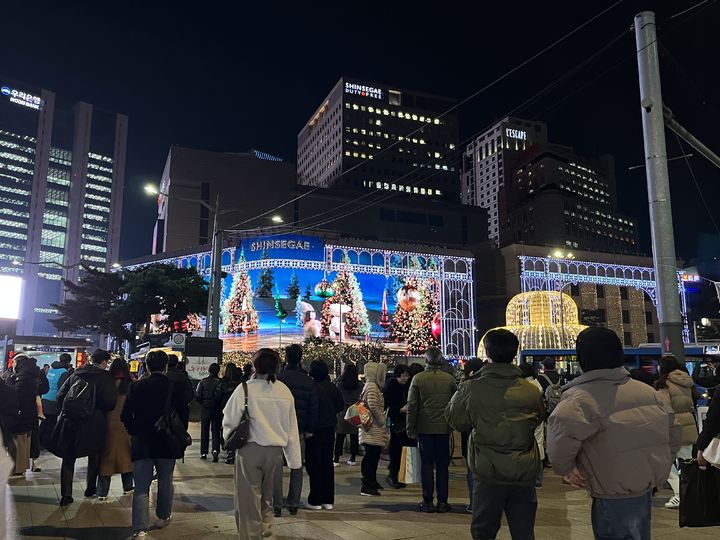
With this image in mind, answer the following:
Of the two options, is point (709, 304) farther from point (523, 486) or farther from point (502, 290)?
point (523, 486)

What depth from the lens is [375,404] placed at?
8180mm

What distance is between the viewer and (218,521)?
6.41 m

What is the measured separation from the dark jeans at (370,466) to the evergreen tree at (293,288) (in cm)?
3757

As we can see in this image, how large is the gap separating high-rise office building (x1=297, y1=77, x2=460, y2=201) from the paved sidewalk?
100 metres

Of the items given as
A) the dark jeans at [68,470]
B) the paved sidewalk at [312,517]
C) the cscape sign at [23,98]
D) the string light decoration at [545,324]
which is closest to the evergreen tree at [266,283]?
the string light decoration at [545,324]

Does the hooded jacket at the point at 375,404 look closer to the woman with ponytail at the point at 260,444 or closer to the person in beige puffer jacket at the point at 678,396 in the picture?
the woman with ponytail at the point at 260,444

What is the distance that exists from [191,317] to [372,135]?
7844cm

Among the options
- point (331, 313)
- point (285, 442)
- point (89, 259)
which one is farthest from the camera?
point (89, 259)

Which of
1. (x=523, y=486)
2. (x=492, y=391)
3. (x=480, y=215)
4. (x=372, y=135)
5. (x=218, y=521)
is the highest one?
(x=372, y=135)

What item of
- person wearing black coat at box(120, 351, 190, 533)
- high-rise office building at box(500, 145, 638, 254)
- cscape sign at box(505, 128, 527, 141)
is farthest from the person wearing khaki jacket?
cscape sign at box(505, 128, 527, 141)

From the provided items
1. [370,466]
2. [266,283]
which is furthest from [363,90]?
[370,466]

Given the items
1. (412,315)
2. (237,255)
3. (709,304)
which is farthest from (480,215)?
(237,255)

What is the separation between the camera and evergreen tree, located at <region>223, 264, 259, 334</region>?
45.0 metres

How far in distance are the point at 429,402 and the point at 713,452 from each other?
315cm
